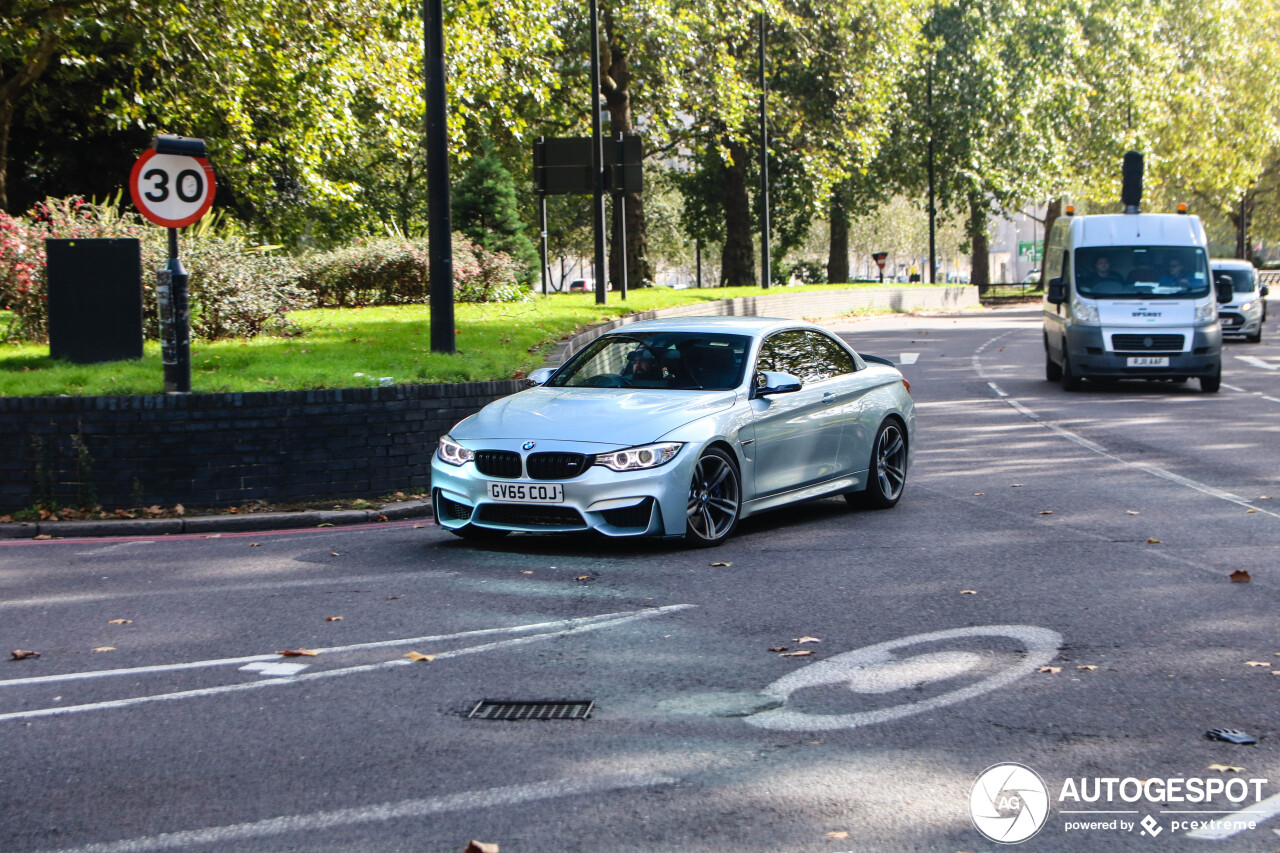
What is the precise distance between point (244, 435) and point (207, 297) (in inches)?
223

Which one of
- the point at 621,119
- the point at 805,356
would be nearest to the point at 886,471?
the point at 805,356

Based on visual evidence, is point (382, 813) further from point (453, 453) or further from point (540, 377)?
point (540, 377)

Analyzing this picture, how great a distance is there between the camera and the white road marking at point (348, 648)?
6.23 m

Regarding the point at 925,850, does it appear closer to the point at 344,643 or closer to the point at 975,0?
the point at 344,643

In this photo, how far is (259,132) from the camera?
996 inches

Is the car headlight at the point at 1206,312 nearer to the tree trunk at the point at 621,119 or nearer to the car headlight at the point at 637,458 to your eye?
the car headlight at the point at 637,458

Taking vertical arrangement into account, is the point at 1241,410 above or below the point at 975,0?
below

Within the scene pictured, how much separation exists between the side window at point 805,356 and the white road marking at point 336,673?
3.10 metres

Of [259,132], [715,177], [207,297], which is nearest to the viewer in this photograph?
[207,297]

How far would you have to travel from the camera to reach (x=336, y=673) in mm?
6148

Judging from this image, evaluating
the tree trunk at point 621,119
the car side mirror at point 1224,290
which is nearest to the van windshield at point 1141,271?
the car side mirror at point 1224,290

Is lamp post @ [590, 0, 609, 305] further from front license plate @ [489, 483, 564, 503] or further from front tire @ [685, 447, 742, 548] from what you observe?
front license plate @ [489, 483, 564, 503]

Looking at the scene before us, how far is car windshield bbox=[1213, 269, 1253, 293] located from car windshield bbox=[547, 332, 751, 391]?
24.9 m

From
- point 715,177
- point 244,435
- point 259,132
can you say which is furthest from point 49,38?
point 715,177
